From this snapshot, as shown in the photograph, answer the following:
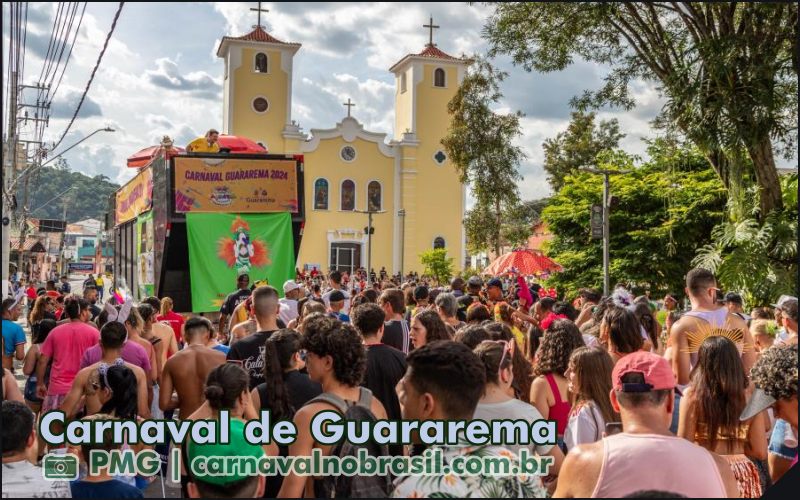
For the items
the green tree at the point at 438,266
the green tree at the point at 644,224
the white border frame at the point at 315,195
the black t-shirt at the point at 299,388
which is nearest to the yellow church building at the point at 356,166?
the white border frame at the point at 315,195

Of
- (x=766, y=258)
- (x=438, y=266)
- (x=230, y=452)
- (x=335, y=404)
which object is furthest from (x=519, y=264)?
(x=438, y=266)

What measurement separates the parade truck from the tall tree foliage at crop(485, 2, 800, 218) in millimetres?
6203

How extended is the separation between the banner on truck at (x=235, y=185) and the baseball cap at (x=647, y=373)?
10.3m

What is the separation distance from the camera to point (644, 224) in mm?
24625

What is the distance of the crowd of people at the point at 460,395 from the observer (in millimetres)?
3049

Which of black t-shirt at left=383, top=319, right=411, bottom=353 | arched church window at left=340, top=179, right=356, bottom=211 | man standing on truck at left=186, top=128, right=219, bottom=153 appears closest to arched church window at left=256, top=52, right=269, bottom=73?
arched church window at left=340, top=179, right=356, bottom=211

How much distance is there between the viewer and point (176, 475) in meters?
4.98

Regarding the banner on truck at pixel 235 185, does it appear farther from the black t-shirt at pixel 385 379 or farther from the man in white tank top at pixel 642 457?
the man in white tank top at pixel 642 457

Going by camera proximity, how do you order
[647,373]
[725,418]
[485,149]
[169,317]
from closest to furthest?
[647,373], [725,418], [169,317], [485,149]

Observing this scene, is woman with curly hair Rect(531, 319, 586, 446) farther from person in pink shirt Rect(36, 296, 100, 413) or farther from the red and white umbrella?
the red and white umbrella

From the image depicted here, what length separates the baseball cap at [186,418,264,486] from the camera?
9.86 ft

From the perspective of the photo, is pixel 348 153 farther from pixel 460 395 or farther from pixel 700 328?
pixel 460 395

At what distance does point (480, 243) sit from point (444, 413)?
35846 millimetres

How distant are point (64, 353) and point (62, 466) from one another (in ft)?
11.0
